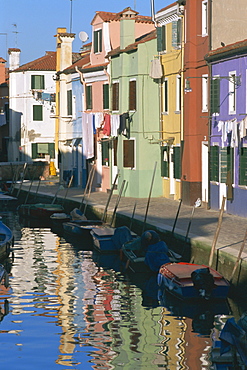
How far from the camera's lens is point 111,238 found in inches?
994

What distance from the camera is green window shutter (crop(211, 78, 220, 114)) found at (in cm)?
2817

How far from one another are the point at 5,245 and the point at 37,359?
10.7 meters

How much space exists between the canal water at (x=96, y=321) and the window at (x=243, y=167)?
17.9 feet

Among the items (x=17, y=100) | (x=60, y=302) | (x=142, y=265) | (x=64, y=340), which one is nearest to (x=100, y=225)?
(x=142, y=265)

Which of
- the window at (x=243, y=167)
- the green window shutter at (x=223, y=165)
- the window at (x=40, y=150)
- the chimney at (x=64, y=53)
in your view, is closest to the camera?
the window at (x=243, y=167)

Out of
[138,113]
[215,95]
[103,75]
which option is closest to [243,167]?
[215,95]

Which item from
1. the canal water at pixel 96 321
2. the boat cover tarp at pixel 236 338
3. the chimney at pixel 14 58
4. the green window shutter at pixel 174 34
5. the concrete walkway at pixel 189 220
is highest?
the chimney at pixel 14 58

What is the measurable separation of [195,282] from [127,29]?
2110cm

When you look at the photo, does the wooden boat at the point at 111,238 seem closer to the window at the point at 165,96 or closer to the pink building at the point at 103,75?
the window at the point at 165,96

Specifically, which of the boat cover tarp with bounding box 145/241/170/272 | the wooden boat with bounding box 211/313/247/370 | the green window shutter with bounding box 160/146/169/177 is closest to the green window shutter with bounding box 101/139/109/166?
the green window shutter with bounding box 160/146/169/177

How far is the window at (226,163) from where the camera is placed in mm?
27028

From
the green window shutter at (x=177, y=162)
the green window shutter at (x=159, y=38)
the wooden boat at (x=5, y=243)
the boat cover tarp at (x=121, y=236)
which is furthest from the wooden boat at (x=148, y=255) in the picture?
the green window shutter at (x=159, y=38)

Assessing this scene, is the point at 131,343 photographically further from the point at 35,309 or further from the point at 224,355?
the point at 35,309

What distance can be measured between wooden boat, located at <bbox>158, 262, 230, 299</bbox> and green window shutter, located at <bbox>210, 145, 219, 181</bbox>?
998 cm
